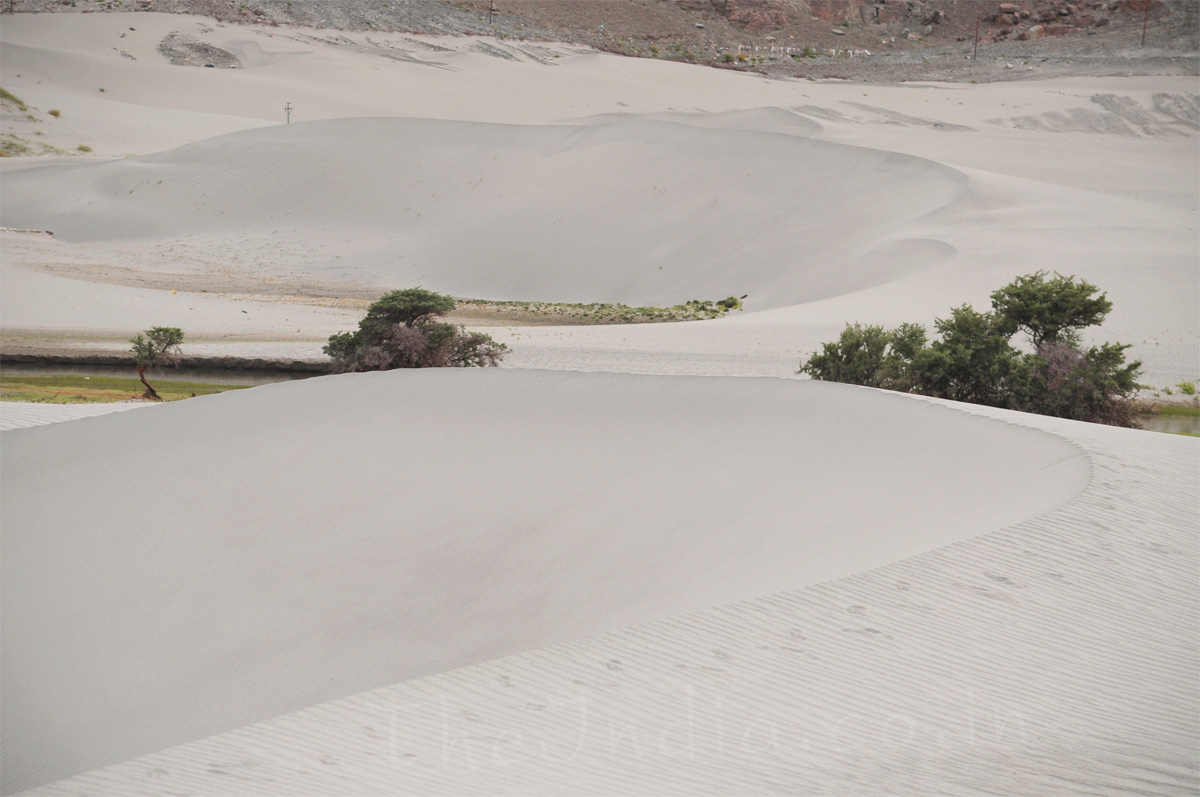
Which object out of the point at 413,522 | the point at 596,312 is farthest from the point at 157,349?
the point at 413,522

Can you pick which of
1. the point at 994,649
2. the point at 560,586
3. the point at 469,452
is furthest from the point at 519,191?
the point at 994,649

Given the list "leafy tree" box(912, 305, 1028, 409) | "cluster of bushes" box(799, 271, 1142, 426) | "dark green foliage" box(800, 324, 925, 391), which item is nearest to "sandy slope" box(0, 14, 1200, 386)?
"dark green foliage" box(800, 324, 925, 391)

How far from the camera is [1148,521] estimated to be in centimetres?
663

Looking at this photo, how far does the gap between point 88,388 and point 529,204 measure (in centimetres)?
1663

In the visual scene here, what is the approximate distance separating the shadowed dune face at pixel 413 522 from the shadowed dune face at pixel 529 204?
14.5m

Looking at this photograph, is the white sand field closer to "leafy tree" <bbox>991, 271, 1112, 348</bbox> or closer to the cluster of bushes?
the cluster of bushes

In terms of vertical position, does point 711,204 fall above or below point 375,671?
above

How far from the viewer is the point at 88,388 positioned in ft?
54.2

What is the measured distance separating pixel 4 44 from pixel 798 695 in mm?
62858

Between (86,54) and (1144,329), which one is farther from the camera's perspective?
(86,54)

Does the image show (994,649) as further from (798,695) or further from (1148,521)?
(1148,521)

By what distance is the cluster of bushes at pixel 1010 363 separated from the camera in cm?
1365

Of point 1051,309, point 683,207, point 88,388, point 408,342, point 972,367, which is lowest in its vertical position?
point 88,388

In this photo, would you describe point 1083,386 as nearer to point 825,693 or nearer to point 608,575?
point 608,575
